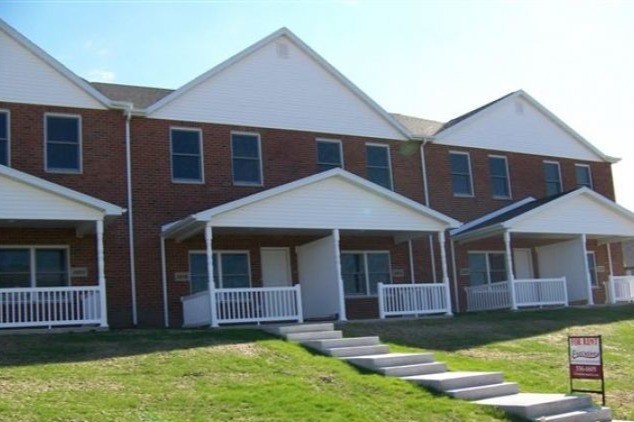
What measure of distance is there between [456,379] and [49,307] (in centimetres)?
951

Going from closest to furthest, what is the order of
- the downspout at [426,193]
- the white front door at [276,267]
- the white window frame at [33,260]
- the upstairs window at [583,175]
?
the white window frame at [33,260] < the white front door at [276,267] < the downspout at [426,193] < the upstairs window at [583,175]

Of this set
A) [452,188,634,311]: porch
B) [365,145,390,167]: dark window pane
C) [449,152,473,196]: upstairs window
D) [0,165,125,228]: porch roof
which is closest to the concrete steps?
[0,165,125,228]: porch roof

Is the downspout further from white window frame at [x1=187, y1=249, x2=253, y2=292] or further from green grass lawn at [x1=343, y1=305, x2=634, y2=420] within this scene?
white window frame at [x1=187, y1=249, x2=253, y2=292]

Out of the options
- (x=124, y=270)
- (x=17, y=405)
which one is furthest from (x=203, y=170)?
(x=17, y=405)

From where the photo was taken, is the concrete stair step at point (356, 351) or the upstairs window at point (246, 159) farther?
the upstairs window at point (246, 159)

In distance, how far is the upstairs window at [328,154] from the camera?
86.5ft

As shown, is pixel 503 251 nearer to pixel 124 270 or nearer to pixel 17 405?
pixel 124 270

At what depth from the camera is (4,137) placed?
2172 cm

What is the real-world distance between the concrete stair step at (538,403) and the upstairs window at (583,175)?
19.6 meters

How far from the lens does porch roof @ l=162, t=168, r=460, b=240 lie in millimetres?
21500

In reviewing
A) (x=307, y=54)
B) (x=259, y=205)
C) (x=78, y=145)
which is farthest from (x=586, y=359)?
(x=307, y=54)

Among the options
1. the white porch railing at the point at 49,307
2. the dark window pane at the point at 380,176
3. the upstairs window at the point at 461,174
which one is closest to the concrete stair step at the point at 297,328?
the white porch railing at the point at 49,307

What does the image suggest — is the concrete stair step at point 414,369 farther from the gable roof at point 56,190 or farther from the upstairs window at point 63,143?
the upstairs window at point 63,143

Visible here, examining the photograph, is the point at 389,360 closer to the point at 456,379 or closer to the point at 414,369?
the point at 414,369
